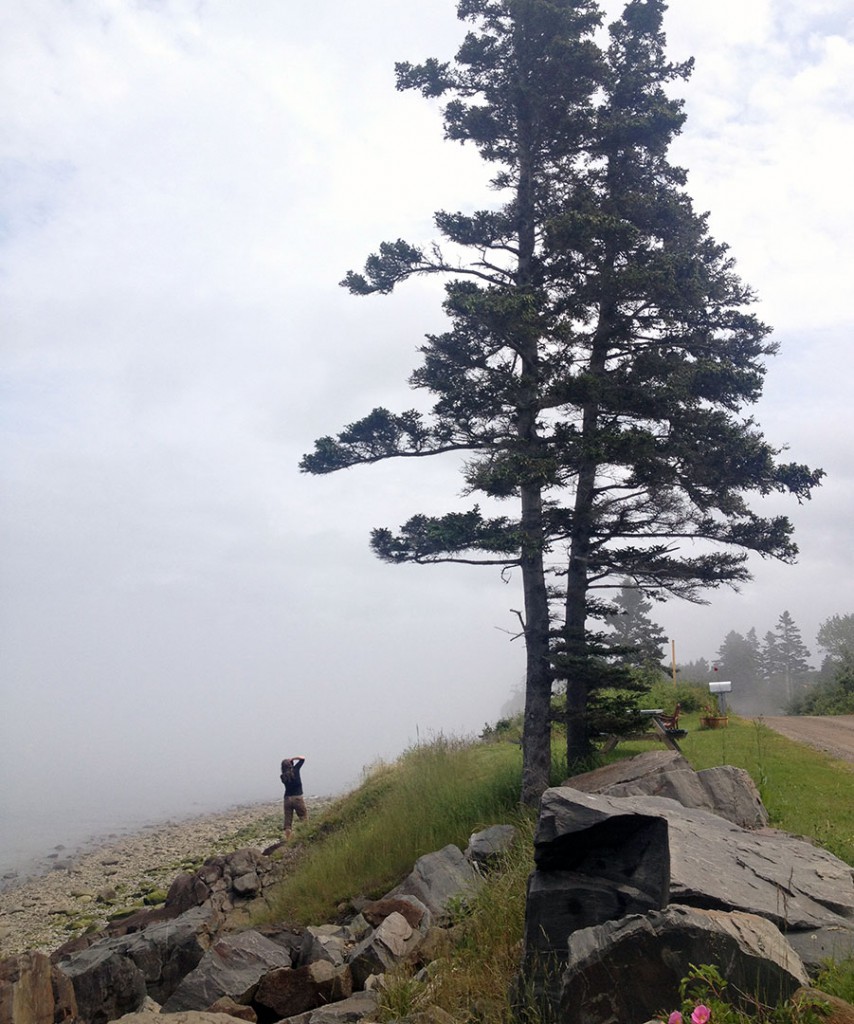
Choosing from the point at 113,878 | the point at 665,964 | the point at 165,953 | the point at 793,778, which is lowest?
the point at 113,878

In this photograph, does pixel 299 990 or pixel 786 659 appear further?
pixel 786 659

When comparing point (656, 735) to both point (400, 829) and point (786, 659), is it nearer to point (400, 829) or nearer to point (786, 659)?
point (400, 829)

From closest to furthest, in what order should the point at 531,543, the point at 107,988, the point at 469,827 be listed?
the point at 107,988 → the point at 469,827 → the point at 531,543

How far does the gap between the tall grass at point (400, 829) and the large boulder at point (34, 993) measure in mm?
3625

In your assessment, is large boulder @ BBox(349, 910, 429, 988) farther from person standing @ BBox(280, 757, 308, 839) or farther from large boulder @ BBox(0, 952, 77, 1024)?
person standing @ BBox(280, 757, 308, 839)

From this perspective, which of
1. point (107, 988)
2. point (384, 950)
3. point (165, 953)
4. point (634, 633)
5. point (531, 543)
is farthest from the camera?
point (634, 633)

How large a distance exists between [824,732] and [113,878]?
17.3 meters

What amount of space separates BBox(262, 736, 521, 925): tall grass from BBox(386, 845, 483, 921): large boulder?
126cm

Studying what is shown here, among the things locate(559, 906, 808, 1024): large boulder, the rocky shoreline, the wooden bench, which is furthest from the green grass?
the rocky shoreline

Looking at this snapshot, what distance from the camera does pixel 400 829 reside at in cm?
1379

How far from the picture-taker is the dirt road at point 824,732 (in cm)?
1688

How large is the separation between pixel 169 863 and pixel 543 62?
20.1 m

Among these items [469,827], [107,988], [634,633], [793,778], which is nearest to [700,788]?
[793,778]

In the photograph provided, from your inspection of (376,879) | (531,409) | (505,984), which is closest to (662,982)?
(505,984)
